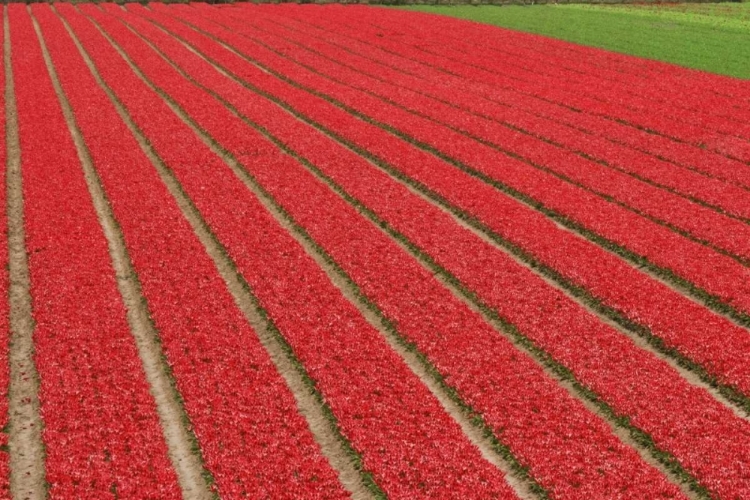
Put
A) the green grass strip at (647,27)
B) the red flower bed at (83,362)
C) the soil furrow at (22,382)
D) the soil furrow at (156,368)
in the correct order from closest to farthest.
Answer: the red flower bed at (83,362) → the soil furrow at (22,382) → the soil furrow at (156,368) → the green grass strip at (647,27)

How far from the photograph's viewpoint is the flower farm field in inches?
489

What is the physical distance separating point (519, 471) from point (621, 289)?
7.03 meters

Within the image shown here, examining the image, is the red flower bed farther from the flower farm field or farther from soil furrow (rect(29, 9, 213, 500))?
soil furrow (rect(29, 9, 213, 500))

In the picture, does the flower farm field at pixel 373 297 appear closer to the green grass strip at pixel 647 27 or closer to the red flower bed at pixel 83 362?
the red flower bed at pixel 83 362

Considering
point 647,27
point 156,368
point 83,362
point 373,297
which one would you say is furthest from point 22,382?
point 647,27

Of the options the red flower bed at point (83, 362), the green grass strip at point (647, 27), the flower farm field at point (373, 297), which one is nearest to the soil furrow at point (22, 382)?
the flower farm field at point (373, 297)

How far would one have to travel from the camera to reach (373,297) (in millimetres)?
17719

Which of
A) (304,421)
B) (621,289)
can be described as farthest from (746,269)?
(304,421)

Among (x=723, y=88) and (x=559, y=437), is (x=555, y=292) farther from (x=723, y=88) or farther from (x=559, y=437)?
(x=723, y=88)

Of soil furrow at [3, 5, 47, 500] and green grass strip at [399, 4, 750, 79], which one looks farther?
green grass strip at [399, 4, 750, 79]

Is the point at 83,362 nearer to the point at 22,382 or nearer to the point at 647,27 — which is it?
the point at 22,382

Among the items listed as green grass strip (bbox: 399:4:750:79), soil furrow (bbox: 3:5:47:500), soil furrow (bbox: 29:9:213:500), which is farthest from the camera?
green grass strip (bbox: 399:4:750:79)

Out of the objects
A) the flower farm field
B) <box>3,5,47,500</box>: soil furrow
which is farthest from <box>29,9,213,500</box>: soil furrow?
<box>3,5,47,500</box>: soil furrow

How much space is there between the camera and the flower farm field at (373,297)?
12414 mm
